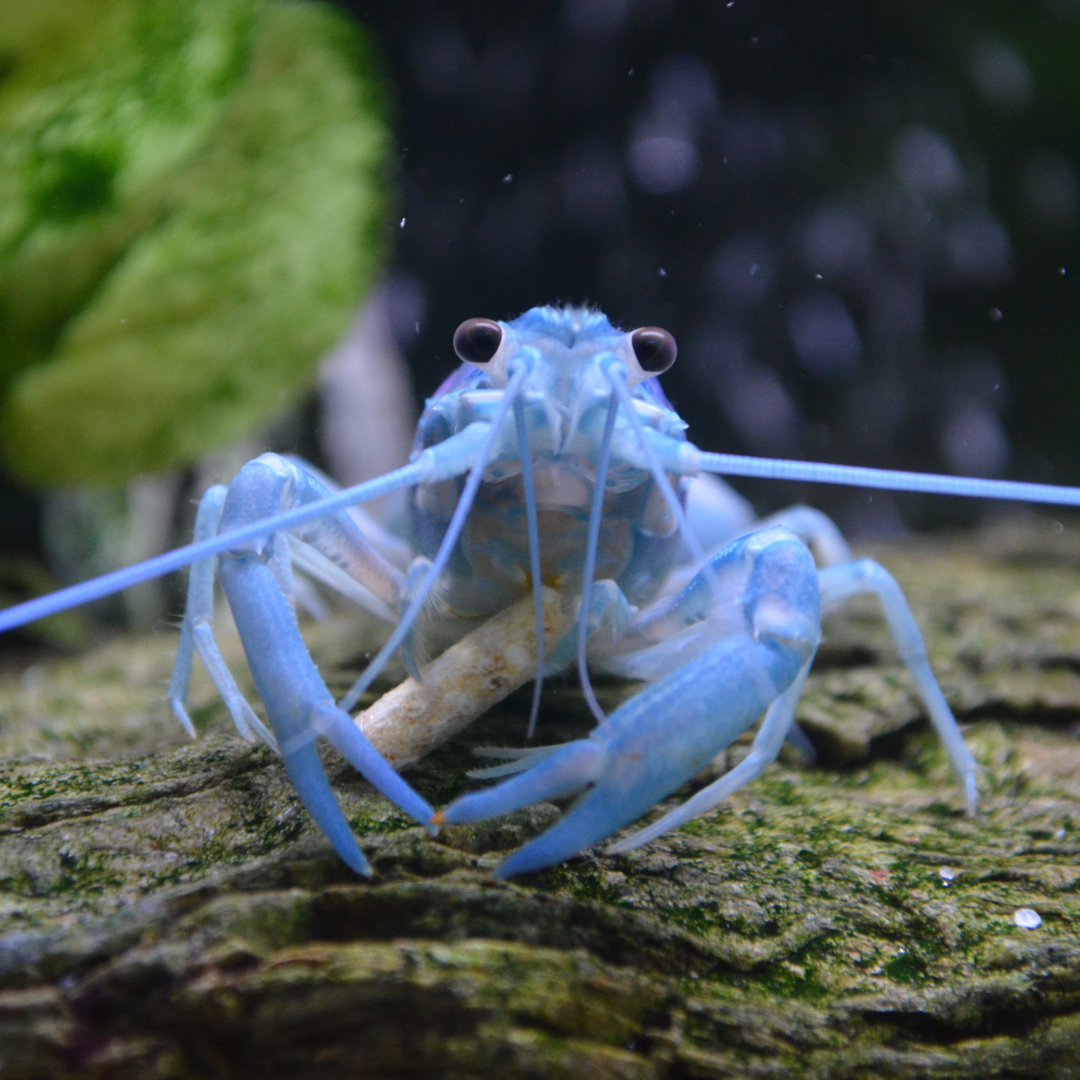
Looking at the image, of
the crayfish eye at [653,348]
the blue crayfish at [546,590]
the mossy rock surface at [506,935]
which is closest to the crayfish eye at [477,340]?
the blue crayfish at [546,590]

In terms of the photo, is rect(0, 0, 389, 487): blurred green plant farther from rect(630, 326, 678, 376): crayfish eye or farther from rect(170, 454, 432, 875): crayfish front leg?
rect(630, 326, 678, 376): crayfish eye

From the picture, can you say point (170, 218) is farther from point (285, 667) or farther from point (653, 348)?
point (285, 667)

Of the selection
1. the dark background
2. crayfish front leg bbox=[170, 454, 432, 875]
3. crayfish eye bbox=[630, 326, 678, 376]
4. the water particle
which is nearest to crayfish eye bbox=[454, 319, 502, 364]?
the dark background

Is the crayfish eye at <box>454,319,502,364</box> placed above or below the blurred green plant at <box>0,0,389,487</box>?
below

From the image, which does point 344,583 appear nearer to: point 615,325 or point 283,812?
point 283,812

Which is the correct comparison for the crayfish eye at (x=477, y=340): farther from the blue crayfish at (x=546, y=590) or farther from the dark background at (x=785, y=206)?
the dark background at (x=785, y=206)

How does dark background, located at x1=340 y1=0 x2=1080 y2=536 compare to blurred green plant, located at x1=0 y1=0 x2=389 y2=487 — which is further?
dark background, located at x1=340 y1=0 x2=1080 y2=536
